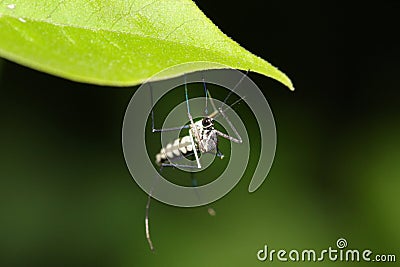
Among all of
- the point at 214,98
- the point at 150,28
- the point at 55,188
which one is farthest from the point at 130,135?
the point at 55,188

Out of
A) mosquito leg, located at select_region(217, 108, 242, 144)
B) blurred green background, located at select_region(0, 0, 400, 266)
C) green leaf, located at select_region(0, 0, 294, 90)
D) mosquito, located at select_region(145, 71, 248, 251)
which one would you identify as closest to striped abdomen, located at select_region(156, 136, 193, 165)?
mosquito, located at select_region(145, 71, 248, 251)

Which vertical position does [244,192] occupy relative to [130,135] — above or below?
above

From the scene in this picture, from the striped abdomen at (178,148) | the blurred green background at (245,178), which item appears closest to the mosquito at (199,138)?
the striped abdomen at (178,148)

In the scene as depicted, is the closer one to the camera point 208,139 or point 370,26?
point 208,139

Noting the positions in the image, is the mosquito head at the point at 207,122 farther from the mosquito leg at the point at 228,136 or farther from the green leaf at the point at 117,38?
the green leaf at the point at 117,38

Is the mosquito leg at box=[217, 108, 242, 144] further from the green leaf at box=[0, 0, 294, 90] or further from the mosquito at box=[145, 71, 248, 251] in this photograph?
the green leaf at box=[0, 0, 294, 90]

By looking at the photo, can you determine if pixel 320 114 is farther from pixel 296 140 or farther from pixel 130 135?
pixel 130 135
